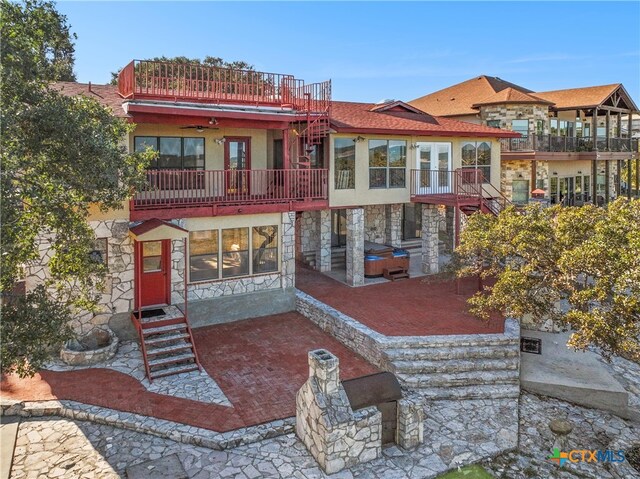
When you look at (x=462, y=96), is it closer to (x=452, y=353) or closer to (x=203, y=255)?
(x=203, y=255)

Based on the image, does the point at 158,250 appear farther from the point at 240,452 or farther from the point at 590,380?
the point at 590,380

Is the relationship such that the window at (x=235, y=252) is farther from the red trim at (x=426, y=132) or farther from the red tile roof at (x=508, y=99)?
the red tile roof at (x=508, y=99)

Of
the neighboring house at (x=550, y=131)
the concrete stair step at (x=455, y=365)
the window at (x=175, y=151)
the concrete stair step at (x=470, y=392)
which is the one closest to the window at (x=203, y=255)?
the window at (x=175, y=151)

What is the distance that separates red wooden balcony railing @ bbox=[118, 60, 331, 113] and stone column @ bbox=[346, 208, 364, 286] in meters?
3.79

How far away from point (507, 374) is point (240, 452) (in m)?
6.35

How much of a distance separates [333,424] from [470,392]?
4.09 m

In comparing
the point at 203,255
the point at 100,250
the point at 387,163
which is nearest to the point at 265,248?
the point at 203,255

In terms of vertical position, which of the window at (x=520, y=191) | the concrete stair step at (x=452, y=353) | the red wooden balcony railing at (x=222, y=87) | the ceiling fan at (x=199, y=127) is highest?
the red wooden balcony railing at (x=222, y=87)

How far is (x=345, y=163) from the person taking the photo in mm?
16406

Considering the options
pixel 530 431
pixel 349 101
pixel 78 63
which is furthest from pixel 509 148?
pixel 78 63

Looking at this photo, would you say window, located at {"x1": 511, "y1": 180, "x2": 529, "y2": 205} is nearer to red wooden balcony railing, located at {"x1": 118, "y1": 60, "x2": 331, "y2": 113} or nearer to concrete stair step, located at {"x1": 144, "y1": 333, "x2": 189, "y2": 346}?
red wooden balcony railing, located at {"x1": 118, "y1": 60, "x2": 331, "y2": 113}

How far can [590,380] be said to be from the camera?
10758 millimetres

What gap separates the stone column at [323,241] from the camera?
17.7 metres

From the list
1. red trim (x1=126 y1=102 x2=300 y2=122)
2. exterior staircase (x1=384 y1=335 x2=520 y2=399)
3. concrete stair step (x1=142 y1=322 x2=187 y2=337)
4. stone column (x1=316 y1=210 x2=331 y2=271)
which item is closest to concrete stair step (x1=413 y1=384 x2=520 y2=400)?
exterior staircase (x1=384 y1=335 x2=520 y2=399)
